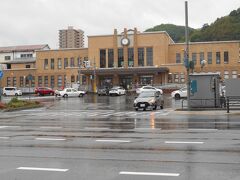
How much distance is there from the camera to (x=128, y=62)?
92812mm

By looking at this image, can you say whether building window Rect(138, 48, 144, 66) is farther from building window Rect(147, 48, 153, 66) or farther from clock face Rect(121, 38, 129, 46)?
clock face Rect(121, 38, 129, 46)

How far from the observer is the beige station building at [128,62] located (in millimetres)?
86062

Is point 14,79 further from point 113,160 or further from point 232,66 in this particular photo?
point 113,160

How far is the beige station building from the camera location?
Answer: 86.1 metres

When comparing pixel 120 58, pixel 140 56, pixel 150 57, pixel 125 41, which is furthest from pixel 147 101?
pixel 120 58

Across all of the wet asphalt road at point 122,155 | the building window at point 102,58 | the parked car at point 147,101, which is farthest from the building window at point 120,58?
the wet asphalt road at point 122,155

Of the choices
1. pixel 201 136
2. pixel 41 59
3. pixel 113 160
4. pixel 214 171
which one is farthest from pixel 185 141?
pixel 41 59

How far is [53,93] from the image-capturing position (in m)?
79.8

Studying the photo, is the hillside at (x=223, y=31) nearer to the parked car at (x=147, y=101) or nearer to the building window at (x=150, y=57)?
the building window at (x=150, y=57)

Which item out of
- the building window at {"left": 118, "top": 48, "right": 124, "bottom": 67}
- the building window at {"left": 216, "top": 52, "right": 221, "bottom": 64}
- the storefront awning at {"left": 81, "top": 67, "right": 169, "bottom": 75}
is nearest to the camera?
the storefront awning at {"left": 81, "top": 67, "right": 169, "bottom": 75}

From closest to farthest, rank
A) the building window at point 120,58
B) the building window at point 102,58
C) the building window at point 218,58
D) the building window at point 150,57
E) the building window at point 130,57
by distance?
the building window at point 218,58 → the building window at point 150,57 → the building window at point 130,57 → the building window at point 120,58 → the building window at point 102,58

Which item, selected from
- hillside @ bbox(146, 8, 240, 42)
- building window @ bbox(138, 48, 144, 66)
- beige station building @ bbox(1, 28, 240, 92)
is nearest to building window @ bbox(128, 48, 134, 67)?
beige station building @ bbox(1, 28, 240, 92)

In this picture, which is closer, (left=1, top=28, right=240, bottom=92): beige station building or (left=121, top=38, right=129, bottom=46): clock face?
(left=1, top=28, right=240, bottom=92): beige station building

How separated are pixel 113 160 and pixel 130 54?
8245 cm
